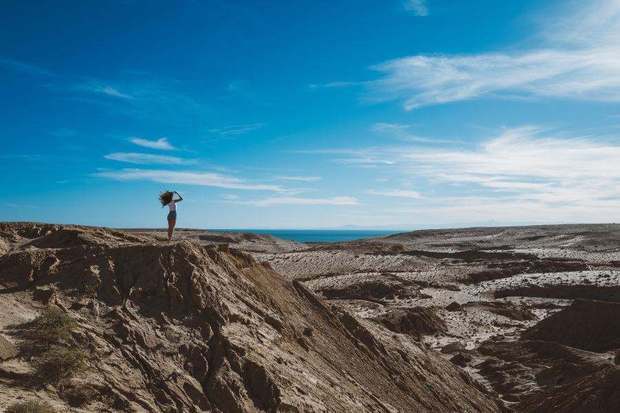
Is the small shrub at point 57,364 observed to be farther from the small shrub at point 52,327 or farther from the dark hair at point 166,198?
the dark hair at point 166,198

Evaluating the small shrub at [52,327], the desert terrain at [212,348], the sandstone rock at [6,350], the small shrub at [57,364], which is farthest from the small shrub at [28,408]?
the small shrub at [52,327]

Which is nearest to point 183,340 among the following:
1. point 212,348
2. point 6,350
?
point 212,348

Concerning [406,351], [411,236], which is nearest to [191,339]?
[406,351]

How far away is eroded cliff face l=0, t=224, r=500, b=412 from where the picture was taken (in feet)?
23.9

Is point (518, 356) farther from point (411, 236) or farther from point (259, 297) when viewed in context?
point (411, 236)

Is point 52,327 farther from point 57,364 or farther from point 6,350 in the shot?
point 57,364

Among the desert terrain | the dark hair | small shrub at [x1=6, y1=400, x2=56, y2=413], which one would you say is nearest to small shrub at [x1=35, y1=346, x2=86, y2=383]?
the desert terrain

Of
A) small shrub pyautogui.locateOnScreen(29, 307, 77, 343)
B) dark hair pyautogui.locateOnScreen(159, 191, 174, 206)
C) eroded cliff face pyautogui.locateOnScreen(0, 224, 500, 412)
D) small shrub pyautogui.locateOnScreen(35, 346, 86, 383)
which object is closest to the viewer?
small shrub pyautogui.locateOnScreen(35, 346, 86, 383)

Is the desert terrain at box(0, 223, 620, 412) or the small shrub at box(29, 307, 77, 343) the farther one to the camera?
the small shrub at box(29, 307, 77, 343)

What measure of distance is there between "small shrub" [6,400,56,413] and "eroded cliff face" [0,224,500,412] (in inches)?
8.4

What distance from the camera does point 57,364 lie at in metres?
7.00

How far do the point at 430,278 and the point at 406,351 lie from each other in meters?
30.9

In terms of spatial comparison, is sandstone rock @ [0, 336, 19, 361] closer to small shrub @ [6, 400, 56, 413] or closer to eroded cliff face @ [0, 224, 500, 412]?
eroded cliff face @ [0, 224, 500, 412]

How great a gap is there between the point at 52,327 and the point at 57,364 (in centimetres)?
89
